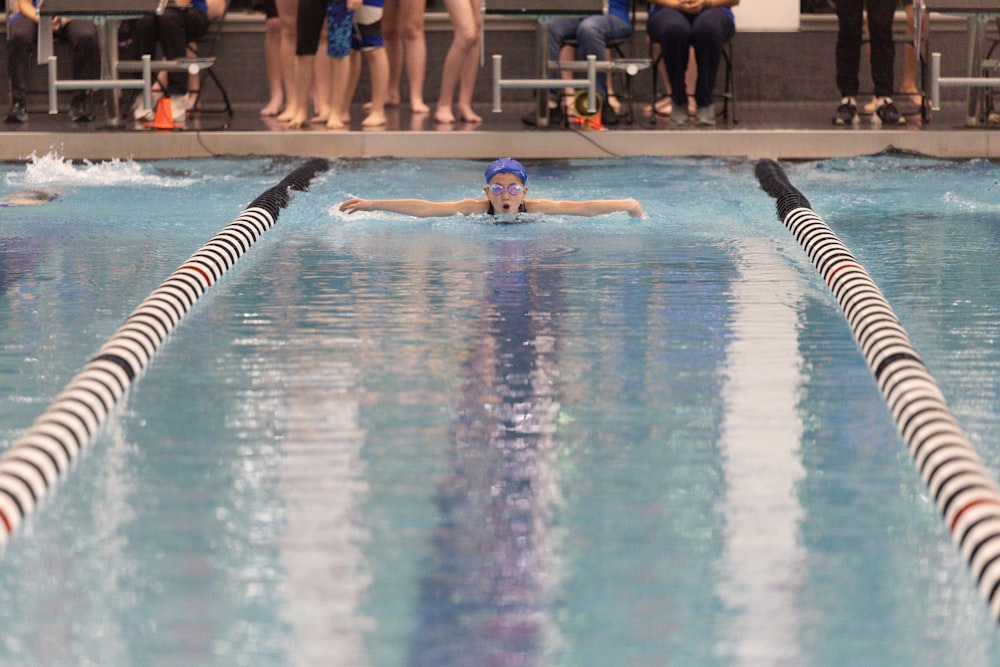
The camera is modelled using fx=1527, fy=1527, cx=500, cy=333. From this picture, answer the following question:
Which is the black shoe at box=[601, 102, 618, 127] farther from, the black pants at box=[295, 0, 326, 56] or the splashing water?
the splashing water

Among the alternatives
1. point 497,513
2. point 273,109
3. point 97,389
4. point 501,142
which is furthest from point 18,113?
point 497,513

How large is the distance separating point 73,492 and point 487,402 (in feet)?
3.98

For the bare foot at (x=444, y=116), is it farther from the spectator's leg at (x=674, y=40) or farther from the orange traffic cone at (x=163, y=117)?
the orange traffic cone at (x=163, y=117)

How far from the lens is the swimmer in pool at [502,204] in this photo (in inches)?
288

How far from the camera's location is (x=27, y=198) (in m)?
8.36

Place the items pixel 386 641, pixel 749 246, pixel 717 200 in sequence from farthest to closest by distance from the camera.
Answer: pixel 717 200, pixel 749 246, pixel 386 641

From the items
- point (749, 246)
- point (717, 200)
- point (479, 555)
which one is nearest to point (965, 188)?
point (717, 200)

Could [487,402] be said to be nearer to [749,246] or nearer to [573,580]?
[573,580]

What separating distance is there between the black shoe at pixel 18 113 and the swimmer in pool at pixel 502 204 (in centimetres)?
438

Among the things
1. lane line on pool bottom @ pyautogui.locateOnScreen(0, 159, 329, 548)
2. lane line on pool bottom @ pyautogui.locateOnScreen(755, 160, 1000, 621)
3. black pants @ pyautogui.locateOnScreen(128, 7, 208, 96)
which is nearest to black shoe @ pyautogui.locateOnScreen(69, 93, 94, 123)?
black pants @ pyautogui.locateOnScreen(128, 7, 208, 96)

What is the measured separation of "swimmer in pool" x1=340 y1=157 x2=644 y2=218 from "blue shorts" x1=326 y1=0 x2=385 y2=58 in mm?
2695

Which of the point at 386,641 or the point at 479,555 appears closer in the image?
the point at 386,641

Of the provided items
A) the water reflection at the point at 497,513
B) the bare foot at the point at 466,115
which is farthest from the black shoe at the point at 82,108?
the water reflection at the point at 497,513

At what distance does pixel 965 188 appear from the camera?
879cm
